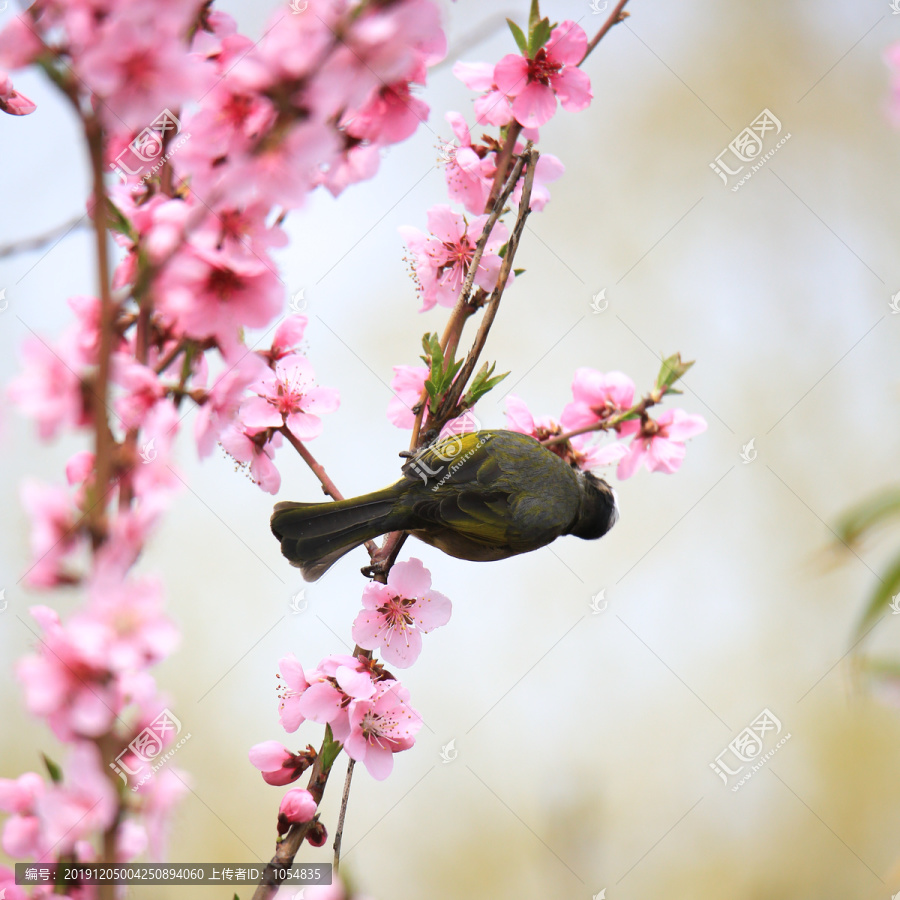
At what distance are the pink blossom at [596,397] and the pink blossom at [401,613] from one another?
52cm

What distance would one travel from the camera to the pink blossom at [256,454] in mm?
1331

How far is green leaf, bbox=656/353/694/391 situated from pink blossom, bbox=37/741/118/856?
112cm

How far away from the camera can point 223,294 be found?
0.76m

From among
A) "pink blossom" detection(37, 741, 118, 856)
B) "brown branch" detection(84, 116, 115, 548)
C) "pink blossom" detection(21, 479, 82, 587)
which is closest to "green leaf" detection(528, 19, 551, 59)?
"brown branch" detection(84, 116, 115, 548)

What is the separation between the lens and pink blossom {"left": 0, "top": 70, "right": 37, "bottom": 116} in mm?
1164

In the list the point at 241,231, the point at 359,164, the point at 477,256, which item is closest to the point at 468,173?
the point at 477,256

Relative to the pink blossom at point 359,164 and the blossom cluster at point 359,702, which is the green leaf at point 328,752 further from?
the pink blossom at point 359,164

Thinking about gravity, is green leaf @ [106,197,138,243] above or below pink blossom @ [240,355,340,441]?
above

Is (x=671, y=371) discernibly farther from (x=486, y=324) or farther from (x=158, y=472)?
(x=158, y=472)

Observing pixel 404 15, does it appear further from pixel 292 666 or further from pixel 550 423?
pixel 550 423

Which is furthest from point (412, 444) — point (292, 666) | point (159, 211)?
point (159, 211)

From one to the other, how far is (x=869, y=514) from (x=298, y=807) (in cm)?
78

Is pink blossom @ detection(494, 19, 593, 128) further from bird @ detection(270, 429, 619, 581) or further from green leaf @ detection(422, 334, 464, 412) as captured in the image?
bird @ detection(270, 429, 619, 581)

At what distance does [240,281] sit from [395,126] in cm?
33
